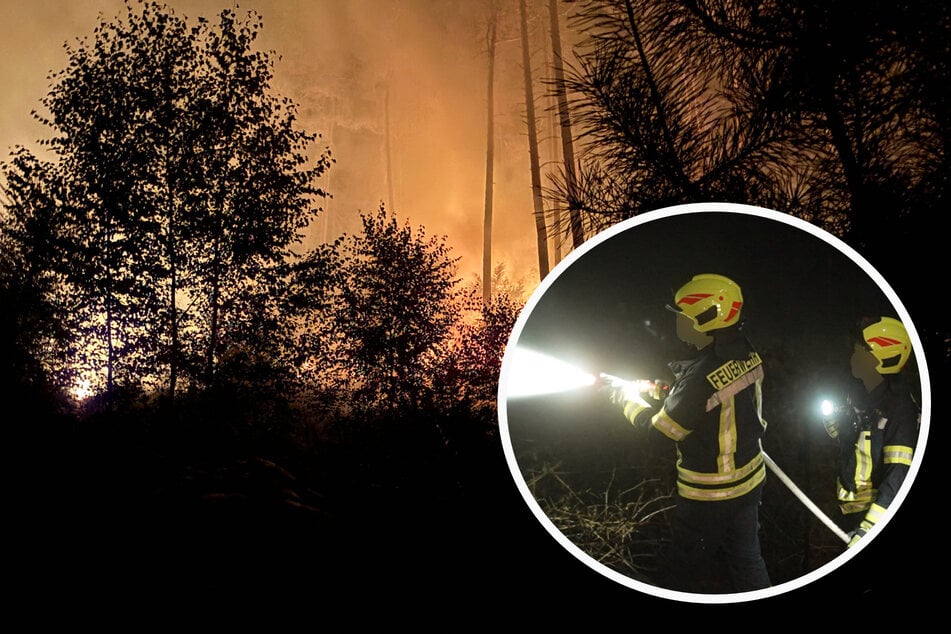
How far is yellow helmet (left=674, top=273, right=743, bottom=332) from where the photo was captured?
8.01 feet

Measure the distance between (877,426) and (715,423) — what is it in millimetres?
777

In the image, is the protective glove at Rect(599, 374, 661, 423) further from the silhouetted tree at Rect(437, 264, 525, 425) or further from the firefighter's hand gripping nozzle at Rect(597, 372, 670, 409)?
the silhouetted tree at Rect(437, 264, 525, 425)

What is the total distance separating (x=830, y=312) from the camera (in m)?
3.40

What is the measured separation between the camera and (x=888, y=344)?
7.78ft

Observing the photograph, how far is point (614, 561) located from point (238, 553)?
123 inches

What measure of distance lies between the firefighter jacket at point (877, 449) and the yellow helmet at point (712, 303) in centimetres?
79

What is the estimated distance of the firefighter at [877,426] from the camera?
221cm

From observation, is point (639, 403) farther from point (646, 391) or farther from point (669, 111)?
point (669, 111)

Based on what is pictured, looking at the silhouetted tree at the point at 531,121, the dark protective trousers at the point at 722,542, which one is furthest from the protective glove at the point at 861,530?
the silhouetted tree at the point at 531,121

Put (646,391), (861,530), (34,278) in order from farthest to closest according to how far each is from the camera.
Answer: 1. (34,278)
2. (646,391)
3. (861,530)

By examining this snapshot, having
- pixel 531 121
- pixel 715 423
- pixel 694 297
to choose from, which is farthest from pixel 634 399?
pixel 531 121

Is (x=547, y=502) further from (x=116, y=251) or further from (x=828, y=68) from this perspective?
(x=116, y=251)

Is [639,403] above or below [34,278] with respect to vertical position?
below

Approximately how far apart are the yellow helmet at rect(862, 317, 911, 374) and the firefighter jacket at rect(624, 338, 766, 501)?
52cm
